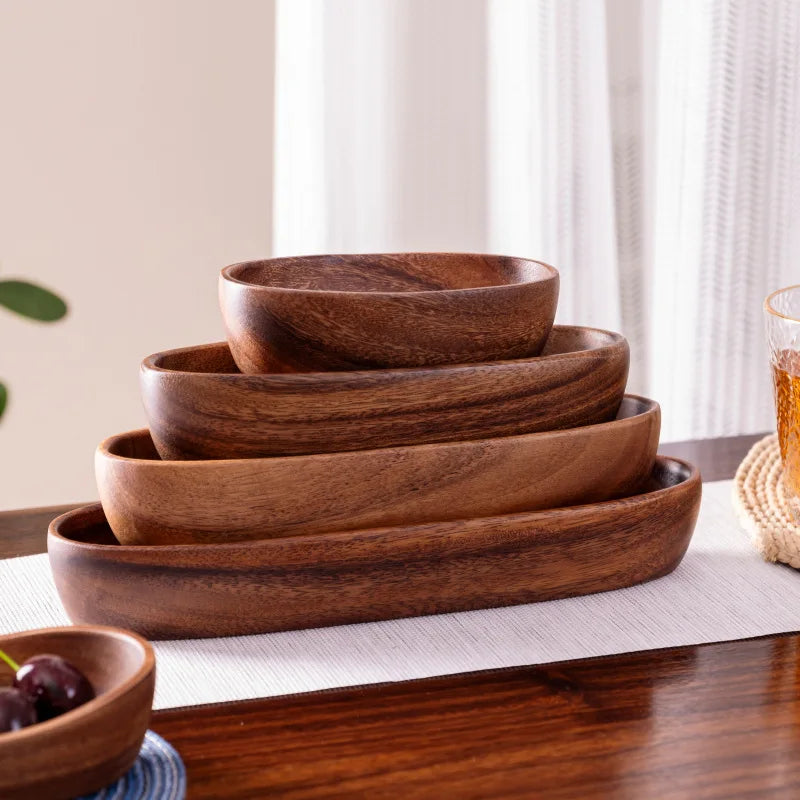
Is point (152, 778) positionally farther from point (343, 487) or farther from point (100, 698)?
point (343, 487)

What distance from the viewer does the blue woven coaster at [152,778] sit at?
384 mm

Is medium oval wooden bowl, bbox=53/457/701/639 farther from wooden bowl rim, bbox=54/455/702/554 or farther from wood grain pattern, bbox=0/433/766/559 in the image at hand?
wood grain pattern, bbox=0/433/766/559

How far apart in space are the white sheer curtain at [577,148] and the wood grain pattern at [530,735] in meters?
1.12

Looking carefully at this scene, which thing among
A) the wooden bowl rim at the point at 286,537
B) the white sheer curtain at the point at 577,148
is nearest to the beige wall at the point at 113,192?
the white sheer curtain at the point at 577,148

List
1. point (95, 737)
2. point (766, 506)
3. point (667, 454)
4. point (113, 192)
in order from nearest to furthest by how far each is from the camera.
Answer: point (95, 737)
point (766, 506)
point (667, 454)
point (113, 192)

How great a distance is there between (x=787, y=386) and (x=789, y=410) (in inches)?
0.6

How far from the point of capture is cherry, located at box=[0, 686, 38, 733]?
0.37 m

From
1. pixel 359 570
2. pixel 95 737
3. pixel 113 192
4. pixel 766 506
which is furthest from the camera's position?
pixel 113 192

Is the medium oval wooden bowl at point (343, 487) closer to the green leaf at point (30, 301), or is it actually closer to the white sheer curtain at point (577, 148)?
the green leaf at point (30, 301)

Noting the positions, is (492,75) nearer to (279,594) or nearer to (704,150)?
(704,150)

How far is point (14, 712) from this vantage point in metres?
0.37

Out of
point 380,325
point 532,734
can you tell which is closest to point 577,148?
point 380,325

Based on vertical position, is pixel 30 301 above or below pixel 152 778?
above

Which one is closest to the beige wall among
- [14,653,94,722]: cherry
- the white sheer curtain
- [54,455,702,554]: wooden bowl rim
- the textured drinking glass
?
the white sheer curtain
